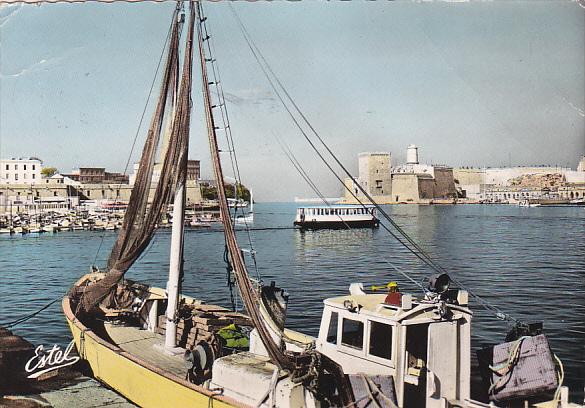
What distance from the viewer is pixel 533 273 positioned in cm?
2555

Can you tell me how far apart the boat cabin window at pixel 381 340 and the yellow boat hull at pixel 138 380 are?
179 cm

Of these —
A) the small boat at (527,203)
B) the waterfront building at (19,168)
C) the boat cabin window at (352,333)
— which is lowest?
the small boat at (527,203)

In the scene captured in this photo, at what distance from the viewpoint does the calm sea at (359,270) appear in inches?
678

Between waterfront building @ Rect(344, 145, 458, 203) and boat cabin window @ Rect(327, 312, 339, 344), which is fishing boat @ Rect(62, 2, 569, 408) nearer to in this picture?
boat cabin window @ Rect(327, 312, 339, 344)

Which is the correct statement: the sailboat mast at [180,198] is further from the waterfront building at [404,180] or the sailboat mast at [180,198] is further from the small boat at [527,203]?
the small boat at [527,203]

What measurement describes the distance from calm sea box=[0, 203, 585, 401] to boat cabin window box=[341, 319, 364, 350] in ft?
4.78

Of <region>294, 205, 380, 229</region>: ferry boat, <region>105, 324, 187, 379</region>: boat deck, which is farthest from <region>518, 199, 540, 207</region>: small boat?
<region>105, 324, 187, 379</region>: boat deck

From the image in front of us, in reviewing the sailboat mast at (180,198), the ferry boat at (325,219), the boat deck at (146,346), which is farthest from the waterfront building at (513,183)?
the sailboat mast at (180,198)

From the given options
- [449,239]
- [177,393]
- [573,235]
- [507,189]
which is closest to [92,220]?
[449,239]

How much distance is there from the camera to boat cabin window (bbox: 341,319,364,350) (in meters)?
7.33

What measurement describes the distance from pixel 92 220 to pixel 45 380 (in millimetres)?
47871

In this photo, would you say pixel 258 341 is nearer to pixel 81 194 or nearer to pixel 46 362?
pixel 46 362

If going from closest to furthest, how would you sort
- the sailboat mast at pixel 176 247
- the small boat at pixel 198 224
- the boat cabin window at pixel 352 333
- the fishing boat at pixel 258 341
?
1. the fishing boat at pixel 258 341
2. the boat cabin window at pixel 352 333
3. the sailboat mast at pixel 176 247
4. the small boat at pixel 198 224

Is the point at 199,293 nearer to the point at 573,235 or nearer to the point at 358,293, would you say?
the point at 358,293
